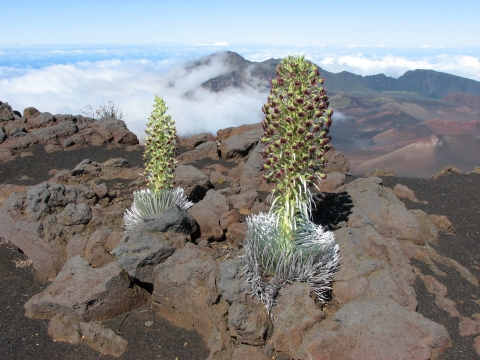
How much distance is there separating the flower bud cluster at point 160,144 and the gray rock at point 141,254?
4.06ft

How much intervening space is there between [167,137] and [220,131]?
342 inches

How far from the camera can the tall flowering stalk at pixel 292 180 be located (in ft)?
11.5

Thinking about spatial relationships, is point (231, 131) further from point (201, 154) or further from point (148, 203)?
point (148, 203)

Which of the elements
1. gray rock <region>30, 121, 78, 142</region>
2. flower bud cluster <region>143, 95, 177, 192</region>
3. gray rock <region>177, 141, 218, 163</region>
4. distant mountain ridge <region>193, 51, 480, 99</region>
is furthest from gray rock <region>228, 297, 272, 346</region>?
distant mountain ridge <region>193, 51, 480, 99</region>

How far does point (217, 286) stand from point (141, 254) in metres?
0.93

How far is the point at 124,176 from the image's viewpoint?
9.26m

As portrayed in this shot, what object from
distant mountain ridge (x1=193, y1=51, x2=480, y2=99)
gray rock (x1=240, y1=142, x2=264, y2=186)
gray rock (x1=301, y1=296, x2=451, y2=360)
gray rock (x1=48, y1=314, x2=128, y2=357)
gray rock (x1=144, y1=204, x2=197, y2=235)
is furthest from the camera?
distant mountain ridge (x1=193, y1=51, x2=480, y2=99)

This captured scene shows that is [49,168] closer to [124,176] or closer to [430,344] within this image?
[124,176]

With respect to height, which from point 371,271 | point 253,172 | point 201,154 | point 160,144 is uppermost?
point 160,144

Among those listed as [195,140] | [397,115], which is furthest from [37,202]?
[397,115]

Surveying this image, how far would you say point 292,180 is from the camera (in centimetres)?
379

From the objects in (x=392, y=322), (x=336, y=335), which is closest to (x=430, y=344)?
(x=392, y=322)

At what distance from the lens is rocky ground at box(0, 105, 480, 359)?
11.5ft

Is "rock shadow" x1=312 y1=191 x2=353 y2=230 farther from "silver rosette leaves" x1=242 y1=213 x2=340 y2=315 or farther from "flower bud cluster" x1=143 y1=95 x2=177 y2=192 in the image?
"flower bud cluster" x1=143 y1=95 x2=177 y2=192
